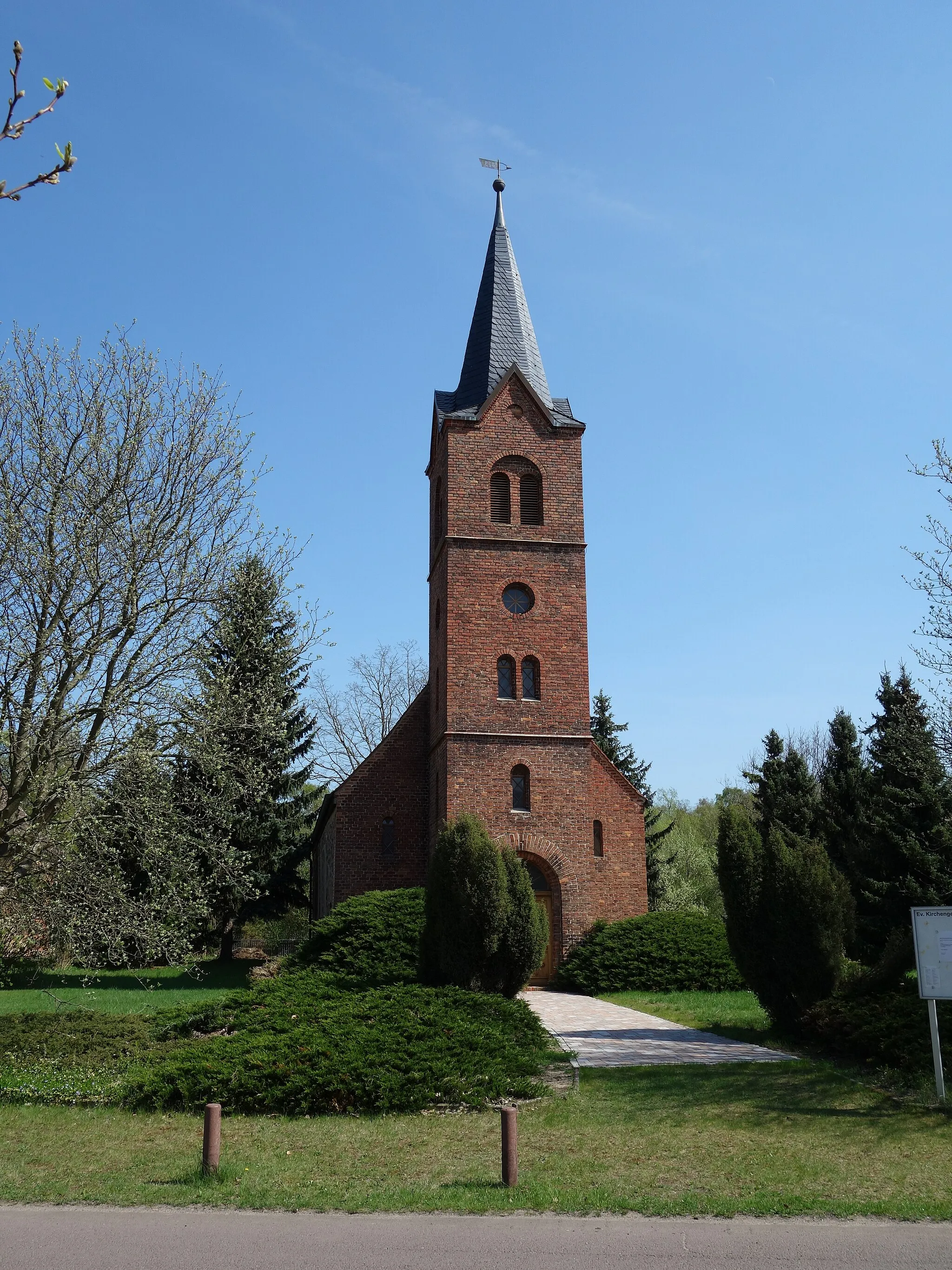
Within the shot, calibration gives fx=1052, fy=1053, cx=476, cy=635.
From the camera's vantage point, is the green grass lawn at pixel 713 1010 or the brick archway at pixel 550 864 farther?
the brick archway at pixel 550 864

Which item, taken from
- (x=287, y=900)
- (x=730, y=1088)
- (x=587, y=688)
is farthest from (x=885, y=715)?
(x=730, y=1088)

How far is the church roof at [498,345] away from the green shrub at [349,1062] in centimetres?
1710

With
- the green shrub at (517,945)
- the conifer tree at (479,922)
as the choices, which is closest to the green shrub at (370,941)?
the conifer tree at (479,922)

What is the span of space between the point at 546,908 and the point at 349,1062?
1345 centimetres

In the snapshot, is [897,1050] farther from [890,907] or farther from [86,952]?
[890,907]

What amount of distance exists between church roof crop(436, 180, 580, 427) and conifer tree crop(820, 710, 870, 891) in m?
14.3

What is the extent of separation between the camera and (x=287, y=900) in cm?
3350

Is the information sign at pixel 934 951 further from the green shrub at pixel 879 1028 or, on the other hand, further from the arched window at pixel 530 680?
the arched window at pixel 530 680

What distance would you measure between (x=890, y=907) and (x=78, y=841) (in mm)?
20892

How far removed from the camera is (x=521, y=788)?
24.9 m

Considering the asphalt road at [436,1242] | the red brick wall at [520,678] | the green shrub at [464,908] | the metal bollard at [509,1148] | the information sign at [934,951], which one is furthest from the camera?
the red brick wall at [520,678]

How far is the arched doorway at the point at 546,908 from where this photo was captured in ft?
78.4

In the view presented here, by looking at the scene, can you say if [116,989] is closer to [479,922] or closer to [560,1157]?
[479,922]

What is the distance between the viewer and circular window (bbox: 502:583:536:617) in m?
26.0
